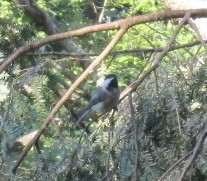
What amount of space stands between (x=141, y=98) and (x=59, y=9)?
242 inches

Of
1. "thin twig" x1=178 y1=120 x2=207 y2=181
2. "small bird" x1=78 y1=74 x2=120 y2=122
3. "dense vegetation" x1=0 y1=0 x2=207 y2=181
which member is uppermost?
"small bird" x1=78 y1=74 x2=120 y2=122

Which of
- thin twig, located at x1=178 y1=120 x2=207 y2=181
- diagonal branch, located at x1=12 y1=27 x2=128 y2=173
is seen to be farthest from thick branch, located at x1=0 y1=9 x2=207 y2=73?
thin twig, located at x1=178 y1=120 x2=207 y2=181

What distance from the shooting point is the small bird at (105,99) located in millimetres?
2086

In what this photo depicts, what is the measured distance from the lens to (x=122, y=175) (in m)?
1.64

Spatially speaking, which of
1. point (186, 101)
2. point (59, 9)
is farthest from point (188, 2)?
point (59, 9)

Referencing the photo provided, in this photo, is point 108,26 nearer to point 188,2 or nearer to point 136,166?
point 136,166

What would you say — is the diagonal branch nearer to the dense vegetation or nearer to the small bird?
the dense vegetation

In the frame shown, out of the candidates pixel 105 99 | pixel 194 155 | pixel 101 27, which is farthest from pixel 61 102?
pixel 105 99

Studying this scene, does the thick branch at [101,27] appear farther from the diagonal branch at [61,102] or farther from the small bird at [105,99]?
the small bird at [105,99]

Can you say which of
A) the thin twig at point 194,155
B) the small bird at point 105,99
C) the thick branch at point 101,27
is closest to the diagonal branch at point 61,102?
the thick branch at point 101,27

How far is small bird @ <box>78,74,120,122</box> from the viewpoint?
2086mm

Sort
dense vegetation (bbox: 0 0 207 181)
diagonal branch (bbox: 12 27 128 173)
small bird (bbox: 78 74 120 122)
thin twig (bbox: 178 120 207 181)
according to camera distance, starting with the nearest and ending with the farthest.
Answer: thin twig (bbox: 178 120 207 181)
diagonal branch (bbox: 12 27 128 173)
dense vegetation (bbox: 0 0 207 181)
small bird (bbox: 78 74 120 122)

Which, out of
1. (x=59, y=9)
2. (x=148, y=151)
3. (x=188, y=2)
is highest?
(x=59, y=9)

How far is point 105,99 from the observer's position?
7.04 ft
